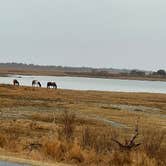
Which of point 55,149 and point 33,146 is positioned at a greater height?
point 55,149

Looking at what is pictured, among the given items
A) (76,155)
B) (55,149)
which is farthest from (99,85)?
(76,155)

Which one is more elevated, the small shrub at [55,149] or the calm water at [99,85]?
the small shrub at [55,149]

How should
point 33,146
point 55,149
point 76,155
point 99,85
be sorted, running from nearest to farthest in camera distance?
point 76,155 → point 55,149 → point 33,146 → point 99,85

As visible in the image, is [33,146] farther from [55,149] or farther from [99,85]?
[99,85]

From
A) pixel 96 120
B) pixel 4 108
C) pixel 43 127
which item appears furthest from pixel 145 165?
pixel 4 108

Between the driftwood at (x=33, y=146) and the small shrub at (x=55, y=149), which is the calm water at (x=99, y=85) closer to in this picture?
the driftwood at (x=33, y=146)

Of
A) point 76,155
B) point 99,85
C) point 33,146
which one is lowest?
point 99,85

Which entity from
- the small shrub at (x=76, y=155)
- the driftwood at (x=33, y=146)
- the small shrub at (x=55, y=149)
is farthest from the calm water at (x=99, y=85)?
the small shrub at (x=76, y=155)

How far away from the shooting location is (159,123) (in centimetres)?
3303

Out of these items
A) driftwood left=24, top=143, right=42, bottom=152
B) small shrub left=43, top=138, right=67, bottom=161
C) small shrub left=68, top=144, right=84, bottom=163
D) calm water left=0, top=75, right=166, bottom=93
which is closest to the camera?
small shrub left=68, top=144, right=84, bottom=163

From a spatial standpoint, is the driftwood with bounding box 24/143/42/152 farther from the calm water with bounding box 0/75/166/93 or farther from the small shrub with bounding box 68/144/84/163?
the calm water with bounding box 0/75/166/93

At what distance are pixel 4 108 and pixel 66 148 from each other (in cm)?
1951

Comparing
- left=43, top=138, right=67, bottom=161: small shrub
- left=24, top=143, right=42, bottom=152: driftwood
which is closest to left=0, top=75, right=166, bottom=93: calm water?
left=24, top=143, right=42, bottom=152: driftwood

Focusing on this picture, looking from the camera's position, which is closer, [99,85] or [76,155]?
[76,155]
